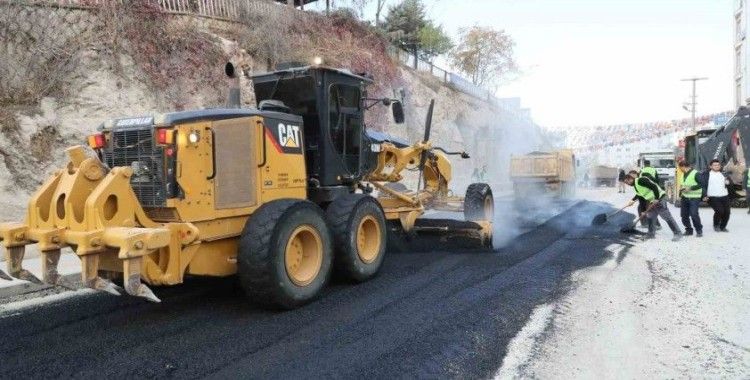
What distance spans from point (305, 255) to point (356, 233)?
30.8 inches

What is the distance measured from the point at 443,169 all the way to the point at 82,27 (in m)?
9.41

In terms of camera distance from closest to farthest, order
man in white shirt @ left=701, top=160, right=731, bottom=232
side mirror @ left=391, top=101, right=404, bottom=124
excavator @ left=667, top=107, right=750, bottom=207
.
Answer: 1. side mirror @ left=391, top=101, right=404, bottom=124
2. man in white shirt @ left=701, top=160, right=731, bottom=232
3. excavator @ left=667, top=107, right=750, bottom=207

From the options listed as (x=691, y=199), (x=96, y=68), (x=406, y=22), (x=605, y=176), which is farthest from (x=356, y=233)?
(x=605, y=176)

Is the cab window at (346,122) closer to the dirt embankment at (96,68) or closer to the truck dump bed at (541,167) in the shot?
the dirt embankment at (96,68)

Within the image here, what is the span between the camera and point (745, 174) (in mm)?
15570

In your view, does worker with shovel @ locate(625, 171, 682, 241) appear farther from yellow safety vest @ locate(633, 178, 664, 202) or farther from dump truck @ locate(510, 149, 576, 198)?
dump truck @ locate(510, 149, 576, 198)

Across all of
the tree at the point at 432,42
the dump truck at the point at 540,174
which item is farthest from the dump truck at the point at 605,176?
the dump truck at the point at 540,174

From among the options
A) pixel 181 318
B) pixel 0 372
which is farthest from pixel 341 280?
pixel 0 372

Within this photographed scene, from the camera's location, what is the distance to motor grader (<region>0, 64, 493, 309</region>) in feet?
14.6

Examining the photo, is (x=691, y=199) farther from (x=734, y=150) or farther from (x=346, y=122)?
(x=734, y=150)

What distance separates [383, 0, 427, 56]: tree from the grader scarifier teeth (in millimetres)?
29117

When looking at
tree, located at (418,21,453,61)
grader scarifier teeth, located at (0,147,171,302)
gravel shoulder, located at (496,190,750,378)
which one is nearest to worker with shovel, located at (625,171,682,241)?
gravel shoulder, located at (496,190,750,378)

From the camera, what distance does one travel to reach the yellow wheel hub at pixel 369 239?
6445 mm

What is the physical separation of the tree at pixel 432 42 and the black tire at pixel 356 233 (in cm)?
2973
